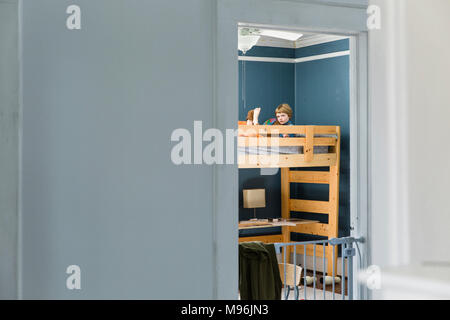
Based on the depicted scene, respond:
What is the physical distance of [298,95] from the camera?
6.27 metres

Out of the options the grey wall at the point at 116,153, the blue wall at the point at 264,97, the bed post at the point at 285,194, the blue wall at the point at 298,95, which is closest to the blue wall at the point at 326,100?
the blue wall at the point at 298,95

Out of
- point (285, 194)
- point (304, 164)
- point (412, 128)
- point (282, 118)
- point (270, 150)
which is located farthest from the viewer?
point (285, 194)

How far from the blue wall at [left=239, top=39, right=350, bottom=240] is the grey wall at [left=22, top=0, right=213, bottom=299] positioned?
3.46 meters

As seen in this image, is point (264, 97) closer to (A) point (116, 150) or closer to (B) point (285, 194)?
(B) point (285, 194)

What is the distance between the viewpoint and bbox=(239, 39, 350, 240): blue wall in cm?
571

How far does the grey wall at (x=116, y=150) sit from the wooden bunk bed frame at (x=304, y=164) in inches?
94.5

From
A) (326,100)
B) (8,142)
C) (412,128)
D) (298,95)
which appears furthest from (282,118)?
(412,128)

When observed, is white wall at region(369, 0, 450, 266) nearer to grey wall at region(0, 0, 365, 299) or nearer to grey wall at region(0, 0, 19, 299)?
grey wall at region(0, 0, 365, 299)

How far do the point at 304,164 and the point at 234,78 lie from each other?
2.74m

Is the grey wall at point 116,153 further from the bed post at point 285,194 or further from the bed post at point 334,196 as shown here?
the bed post at point 285,194

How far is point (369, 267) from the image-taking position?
2715mm

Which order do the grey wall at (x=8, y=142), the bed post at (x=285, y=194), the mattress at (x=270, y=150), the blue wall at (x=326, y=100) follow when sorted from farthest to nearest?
the bed post at (x=285, y=194) < the blue wall at (x=326, y=100) < the mattress at (x=270, y=150) < the grey wall at (x=8, y=142)

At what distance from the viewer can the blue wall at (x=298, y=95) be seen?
5707mm
